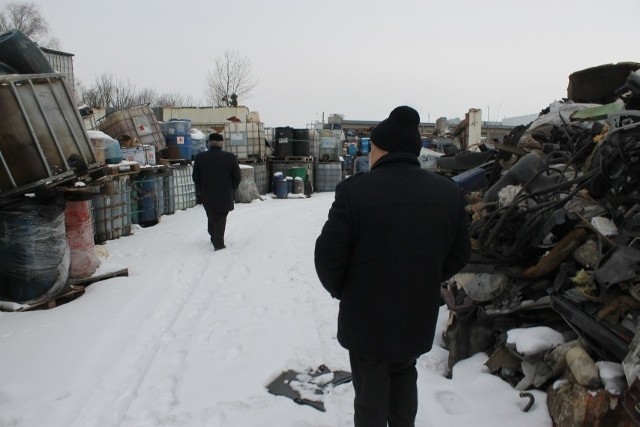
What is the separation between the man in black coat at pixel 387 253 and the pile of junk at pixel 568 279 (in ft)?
3.28

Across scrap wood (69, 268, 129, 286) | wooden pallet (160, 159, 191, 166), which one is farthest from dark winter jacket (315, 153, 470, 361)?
wooden pallet (160, 159, 191, 166)

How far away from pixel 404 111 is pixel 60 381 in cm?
302

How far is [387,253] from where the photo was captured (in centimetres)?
221

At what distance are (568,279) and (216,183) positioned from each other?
217 inches

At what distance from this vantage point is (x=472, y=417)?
3.01 m

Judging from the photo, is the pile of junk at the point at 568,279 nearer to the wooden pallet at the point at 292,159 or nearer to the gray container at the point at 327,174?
the wooden pallet at the point at 292,159

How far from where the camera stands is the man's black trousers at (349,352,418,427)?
7.80 ft

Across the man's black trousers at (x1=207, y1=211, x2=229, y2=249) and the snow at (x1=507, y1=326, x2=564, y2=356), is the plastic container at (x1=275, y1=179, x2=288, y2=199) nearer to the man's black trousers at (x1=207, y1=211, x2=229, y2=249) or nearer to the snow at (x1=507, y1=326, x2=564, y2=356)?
the man's black trousers at (x1=207, y1=211, x2=229, y2=249)

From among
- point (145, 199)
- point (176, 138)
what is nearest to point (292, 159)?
point (176, 138)

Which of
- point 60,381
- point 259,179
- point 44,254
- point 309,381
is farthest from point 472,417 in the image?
point 259,179

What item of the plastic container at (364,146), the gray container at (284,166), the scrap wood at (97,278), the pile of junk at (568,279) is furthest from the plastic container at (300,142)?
the pile of junk at (568,279)

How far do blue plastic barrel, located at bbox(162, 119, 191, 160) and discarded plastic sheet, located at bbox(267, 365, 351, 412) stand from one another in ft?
29.1

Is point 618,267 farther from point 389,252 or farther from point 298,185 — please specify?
point 298,185

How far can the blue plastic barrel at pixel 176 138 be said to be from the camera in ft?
37.7
